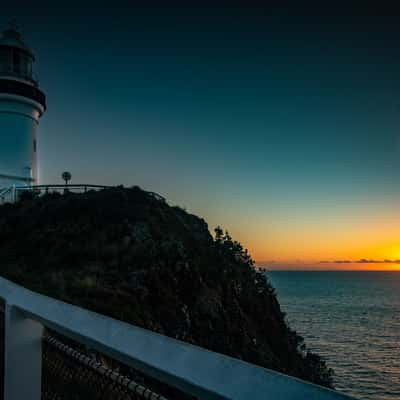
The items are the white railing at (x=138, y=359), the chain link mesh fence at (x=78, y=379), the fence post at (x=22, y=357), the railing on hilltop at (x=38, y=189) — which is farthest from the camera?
the railing on hilltop at (x=38, y=189)

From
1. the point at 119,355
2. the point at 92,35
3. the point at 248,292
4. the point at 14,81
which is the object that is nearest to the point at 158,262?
the point at 248,292

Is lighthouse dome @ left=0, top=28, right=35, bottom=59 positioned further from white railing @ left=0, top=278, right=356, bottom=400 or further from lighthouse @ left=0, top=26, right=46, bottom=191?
white railing @ left=0, top=278, right=356, bottom=400

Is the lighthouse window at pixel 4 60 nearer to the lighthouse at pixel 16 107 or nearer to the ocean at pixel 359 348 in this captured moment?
the lighthouse at pixel 16 107

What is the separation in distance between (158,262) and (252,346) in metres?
5.48

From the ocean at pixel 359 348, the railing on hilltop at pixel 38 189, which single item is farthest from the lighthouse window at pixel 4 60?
the ocean at pixel 359 348

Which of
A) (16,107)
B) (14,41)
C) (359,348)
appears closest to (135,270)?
(16,107)

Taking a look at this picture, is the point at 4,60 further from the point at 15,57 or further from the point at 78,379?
the point at 78,379

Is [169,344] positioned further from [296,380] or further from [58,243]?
[58,243]

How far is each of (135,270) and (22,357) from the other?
1018 cm

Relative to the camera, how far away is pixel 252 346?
46.9ft

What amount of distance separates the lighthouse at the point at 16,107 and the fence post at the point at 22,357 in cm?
2454

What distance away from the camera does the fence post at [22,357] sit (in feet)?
6.74

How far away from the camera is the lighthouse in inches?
893

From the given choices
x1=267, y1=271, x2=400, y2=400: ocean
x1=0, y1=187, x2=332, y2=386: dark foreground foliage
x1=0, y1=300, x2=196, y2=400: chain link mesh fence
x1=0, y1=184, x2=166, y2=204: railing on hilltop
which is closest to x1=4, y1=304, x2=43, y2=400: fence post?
x1=0, y1=300, x2=196, y2=400: chain link mesh fence
